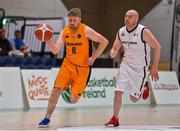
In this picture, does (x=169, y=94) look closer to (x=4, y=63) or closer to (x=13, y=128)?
(x=4, y=63)

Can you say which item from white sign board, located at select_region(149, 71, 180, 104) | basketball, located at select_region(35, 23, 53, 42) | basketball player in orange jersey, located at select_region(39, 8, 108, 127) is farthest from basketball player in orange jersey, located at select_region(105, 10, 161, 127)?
white sign board, located at select_region(149, 71, 180, 104)

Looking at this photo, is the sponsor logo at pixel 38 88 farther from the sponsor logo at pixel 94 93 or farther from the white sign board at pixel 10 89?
the sponsor logo at pixel 94 93

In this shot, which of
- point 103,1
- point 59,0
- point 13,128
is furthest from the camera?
point 103,1

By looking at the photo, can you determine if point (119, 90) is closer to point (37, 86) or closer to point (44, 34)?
point (44, 34)

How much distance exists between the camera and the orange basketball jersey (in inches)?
382

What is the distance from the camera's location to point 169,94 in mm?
19062

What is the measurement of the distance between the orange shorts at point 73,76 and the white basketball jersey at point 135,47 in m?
0.79

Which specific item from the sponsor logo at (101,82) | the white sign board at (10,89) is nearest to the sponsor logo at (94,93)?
the sponsor logo at (101,82)

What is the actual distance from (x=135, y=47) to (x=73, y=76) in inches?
46.9

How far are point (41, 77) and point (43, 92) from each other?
46 centimetres

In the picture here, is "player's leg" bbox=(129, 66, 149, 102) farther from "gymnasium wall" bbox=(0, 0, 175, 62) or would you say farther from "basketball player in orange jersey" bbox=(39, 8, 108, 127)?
"gymnasium wall" bbox=(0, 0, 175, 62)

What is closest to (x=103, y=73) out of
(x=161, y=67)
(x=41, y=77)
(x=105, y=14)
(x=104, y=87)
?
(x=104, y=87)

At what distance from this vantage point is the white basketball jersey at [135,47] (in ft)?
31.5

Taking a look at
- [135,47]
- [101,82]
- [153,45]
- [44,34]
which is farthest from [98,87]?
[44,34]
